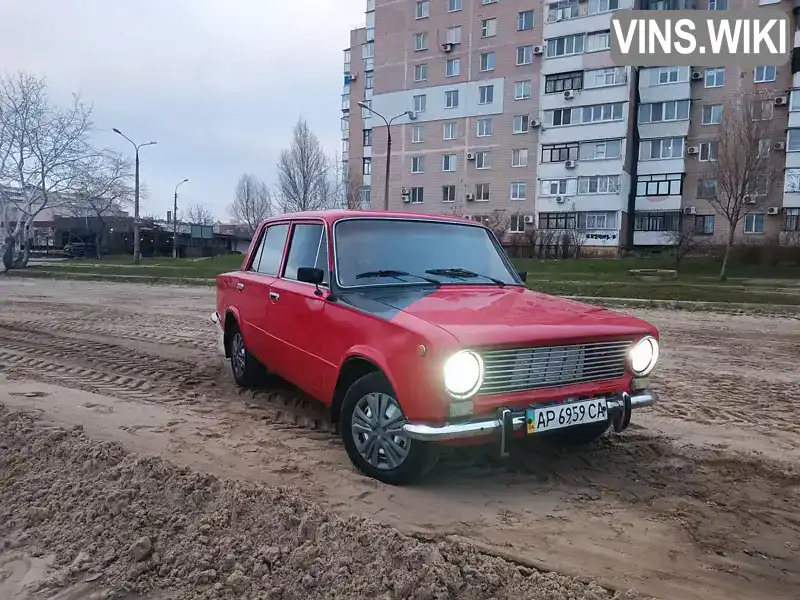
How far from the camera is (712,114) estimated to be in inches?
1620

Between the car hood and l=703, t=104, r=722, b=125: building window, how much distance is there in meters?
43.2

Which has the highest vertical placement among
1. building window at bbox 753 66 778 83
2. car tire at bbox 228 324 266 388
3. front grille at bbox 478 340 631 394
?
building window at bbox 753 66 778 83

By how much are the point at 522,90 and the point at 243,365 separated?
4379cm

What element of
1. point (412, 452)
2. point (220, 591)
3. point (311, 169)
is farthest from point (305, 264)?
point (311, 169)

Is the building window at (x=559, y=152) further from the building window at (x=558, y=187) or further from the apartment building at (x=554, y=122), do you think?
the building window at (x=558, y=187)

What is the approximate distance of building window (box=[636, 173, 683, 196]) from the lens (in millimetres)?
41969

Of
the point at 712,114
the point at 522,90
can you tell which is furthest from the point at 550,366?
the point at 522,90

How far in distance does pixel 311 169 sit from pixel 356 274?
1678 inches

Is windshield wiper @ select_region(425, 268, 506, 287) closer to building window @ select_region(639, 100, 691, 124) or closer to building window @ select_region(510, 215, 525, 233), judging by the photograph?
building window @ select_region(510, 215, 525, 233)

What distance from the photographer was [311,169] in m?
45.6

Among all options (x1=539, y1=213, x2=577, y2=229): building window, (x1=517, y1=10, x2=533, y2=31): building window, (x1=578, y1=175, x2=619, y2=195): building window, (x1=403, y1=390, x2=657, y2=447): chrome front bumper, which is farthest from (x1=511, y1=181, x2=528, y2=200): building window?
(x1=403, y1=390, x2=657, y2=447): chrome front bumper

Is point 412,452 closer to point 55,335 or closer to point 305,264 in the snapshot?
point 305,264

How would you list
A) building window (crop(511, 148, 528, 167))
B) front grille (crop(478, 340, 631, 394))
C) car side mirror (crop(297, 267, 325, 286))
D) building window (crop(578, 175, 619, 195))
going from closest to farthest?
front grille (crop(478, 340, 631, 394)) → car side mirror (crop(297, 267, 325, 286)) → building window (crop(578, 175, 619, 195)) → building window (crop(511, 148, 528, 167))

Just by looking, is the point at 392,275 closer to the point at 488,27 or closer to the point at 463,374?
the point at 463,374
